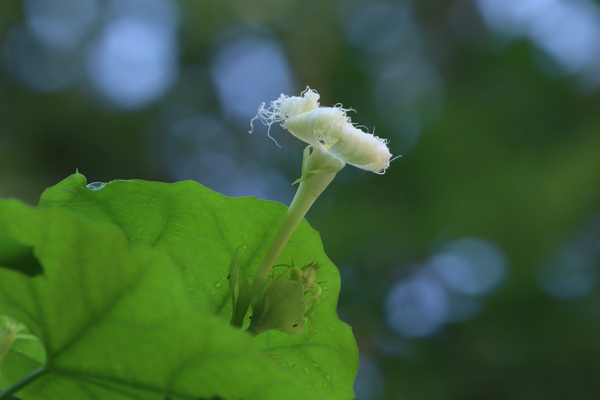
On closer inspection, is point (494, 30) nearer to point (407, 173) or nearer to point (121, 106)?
point (407, 173)

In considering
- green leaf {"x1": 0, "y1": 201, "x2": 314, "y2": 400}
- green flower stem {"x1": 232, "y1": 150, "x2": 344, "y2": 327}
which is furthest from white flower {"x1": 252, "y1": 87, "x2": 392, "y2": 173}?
green leaf {"x1": 0, "y1": 201, "x2": 314, "y2": 400}

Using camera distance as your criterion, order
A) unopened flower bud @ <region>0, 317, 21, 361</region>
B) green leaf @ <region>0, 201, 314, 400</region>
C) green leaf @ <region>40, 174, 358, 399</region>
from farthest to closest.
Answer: green leaf @ <region>40, 174, 358, 399</region>
unopened flower bud @ <region>0, 317, 21, 361</region>
green leaf @ <region>0, 201, 314, 400</region>

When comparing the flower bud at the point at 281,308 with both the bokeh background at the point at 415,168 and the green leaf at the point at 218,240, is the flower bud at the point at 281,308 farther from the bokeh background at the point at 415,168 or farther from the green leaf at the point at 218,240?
the bokeh background at the point at 415,168

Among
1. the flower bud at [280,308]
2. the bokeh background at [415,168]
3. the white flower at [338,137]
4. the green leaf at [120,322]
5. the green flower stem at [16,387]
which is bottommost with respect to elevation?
the green flower stem at [16,387]

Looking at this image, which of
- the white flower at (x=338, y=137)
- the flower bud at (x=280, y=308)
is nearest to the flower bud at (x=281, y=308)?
the flower bud at (x=280, y=308)

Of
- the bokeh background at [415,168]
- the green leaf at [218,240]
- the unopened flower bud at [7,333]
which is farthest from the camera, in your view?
the bokeh background at [415,168]

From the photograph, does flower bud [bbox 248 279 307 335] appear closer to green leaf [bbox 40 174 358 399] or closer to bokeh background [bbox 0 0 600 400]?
green leaf [bbox 40 174 358 399]
